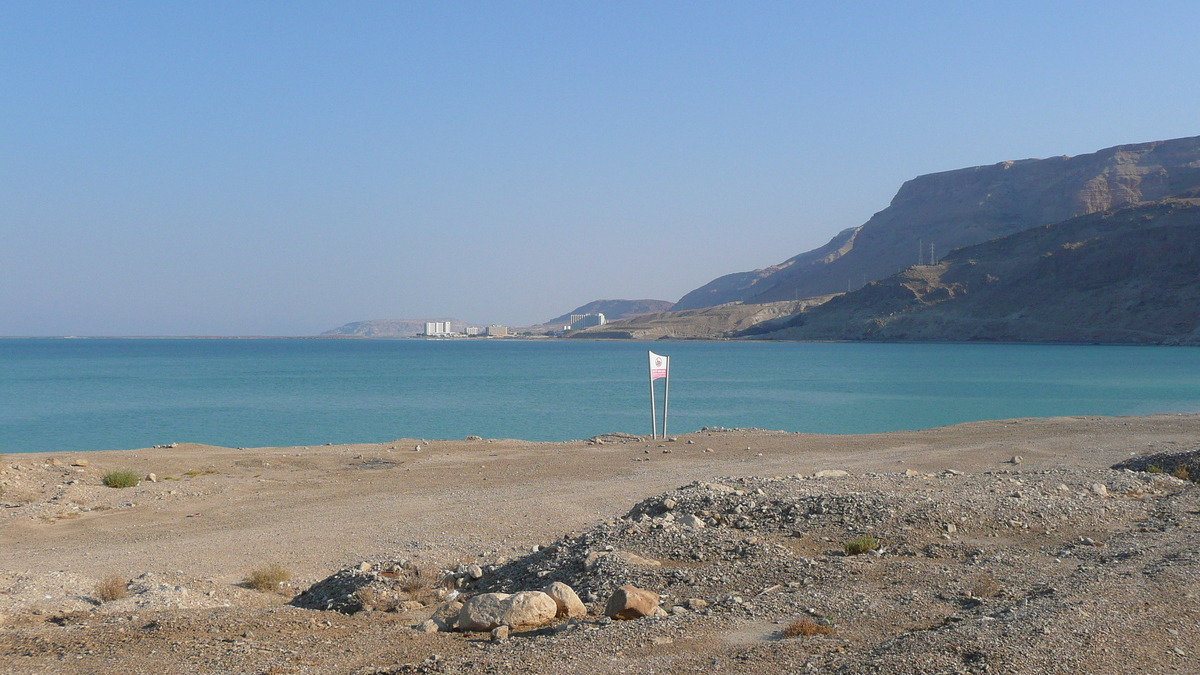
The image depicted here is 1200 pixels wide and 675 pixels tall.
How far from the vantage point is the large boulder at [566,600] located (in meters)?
7.42

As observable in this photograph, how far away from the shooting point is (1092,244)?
474 ft

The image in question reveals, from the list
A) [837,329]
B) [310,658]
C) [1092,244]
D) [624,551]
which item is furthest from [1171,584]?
[837,329]

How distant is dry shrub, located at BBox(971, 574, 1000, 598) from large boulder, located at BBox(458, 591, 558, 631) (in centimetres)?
361

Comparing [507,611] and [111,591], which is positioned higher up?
[507,611]

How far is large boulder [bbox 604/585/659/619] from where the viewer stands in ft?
23.0

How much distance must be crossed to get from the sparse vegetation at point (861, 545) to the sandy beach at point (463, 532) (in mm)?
248

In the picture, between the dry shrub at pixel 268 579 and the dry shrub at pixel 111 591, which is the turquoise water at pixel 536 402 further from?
the dry shrub at pixel 111 591

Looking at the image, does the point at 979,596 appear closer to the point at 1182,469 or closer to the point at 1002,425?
the point at 1182,469

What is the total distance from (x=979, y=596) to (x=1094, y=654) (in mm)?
1609

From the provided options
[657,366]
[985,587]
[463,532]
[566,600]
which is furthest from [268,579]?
[657,366]

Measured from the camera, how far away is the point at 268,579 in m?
9.59

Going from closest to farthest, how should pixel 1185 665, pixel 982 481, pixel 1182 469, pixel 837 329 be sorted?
pixel 1185 665
pixel 982 481
pixel 1182 469
pixel 837 329

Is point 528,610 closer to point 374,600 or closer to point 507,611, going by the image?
point 507,611

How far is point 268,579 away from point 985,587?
7.30 m
